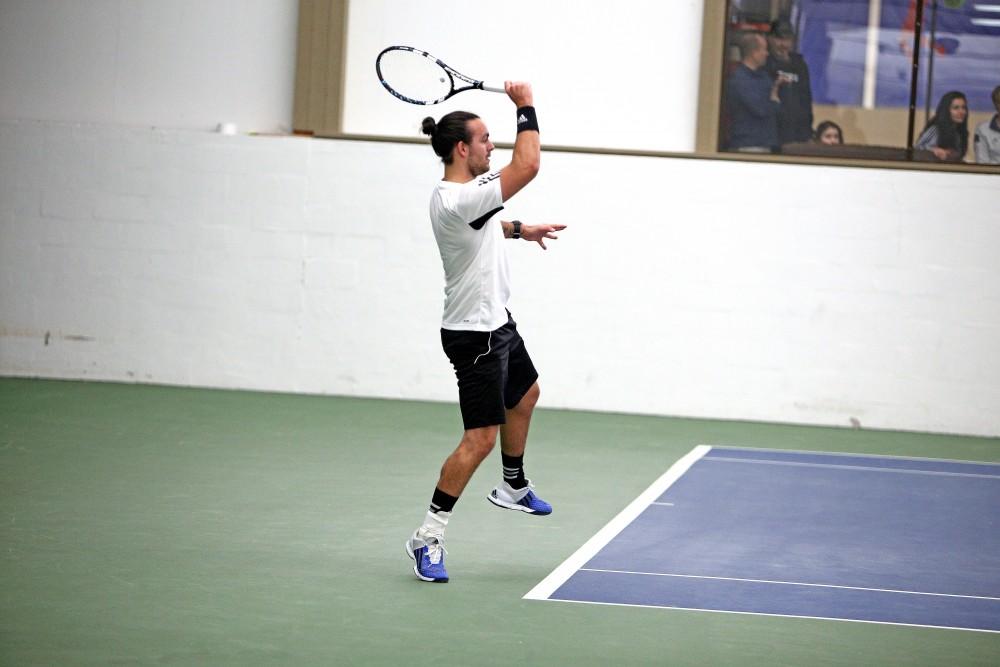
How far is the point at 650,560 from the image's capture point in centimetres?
643

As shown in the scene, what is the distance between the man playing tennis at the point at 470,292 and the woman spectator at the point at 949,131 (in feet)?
22.1

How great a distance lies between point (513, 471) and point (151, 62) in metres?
7.40

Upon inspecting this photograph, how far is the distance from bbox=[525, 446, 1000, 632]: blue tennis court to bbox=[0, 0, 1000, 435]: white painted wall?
7.04 ft

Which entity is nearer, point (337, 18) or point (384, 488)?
point (384, 488)

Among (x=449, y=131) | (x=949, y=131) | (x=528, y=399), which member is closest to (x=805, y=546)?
(x=528, y=399)

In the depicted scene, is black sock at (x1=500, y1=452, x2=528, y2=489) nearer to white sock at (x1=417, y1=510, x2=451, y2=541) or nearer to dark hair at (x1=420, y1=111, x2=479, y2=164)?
white sock at (x1=417, y1=510, x2=451, y2=541)

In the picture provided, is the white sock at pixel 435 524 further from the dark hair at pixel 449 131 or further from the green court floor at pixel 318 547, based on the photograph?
the dark hair at pixel 449 131

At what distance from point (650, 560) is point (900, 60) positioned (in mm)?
6792

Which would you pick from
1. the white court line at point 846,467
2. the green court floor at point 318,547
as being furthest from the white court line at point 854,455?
the white court line at point 846,467

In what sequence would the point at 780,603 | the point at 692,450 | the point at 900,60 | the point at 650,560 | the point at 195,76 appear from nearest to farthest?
the point at 780,603 < the point at 650,560 < the point at 692,450 < the point at 900,60 < the point at 195,76

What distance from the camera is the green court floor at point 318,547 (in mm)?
4887

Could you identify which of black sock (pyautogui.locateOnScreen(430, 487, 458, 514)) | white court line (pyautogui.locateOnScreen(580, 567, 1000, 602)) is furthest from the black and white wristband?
white court line (pyautogui.locateOnScreen(580, 567, 1000, 602))

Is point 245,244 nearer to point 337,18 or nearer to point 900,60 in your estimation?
point 337,18

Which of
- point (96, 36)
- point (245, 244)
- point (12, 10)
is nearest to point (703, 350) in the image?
point (245, 244)
